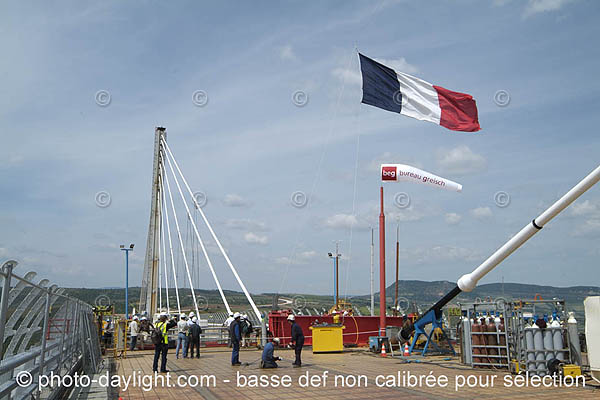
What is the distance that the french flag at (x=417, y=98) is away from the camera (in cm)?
1703

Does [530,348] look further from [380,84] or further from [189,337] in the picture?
[189,337]

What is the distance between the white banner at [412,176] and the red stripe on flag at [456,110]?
3114 millimetres

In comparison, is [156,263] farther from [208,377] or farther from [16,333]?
[16,333]

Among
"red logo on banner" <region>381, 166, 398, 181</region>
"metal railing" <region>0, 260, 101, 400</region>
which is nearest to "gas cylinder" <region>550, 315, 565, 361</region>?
"red logo on banner" <region>381, 166, 398, 181</region>

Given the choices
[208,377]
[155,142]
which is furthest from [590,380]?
[155,142]

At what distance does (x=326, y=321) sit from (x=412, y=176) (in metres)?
8.69

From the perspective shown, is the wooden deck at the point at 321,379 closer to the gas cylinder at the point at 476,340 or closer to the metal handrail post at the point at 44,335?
the gas cylinder at the point at 476,340

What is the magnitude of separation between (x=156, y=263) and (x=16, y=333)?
1219 inches

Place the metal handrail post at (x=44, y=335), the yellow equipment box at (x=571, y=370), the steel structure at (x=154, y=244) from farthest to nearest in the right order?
the steel structure at (x=154, y=244) → the yellow equipment box at (x=571, y=370) → the metal handrail post at (x=44, y=335)

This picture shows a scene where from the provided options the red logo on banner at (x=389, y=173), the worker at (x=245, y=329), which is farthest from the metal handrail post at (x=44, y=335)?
the worker at (x=245, y=329)

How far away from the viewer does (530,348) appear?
1423 cm

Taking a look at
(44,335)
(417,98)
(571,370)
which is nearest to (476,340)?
(571,370)

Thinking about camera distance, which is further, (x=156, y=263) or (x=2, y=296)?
(x=156, y=263)

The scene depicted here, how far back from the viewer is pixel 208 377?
14914mm
